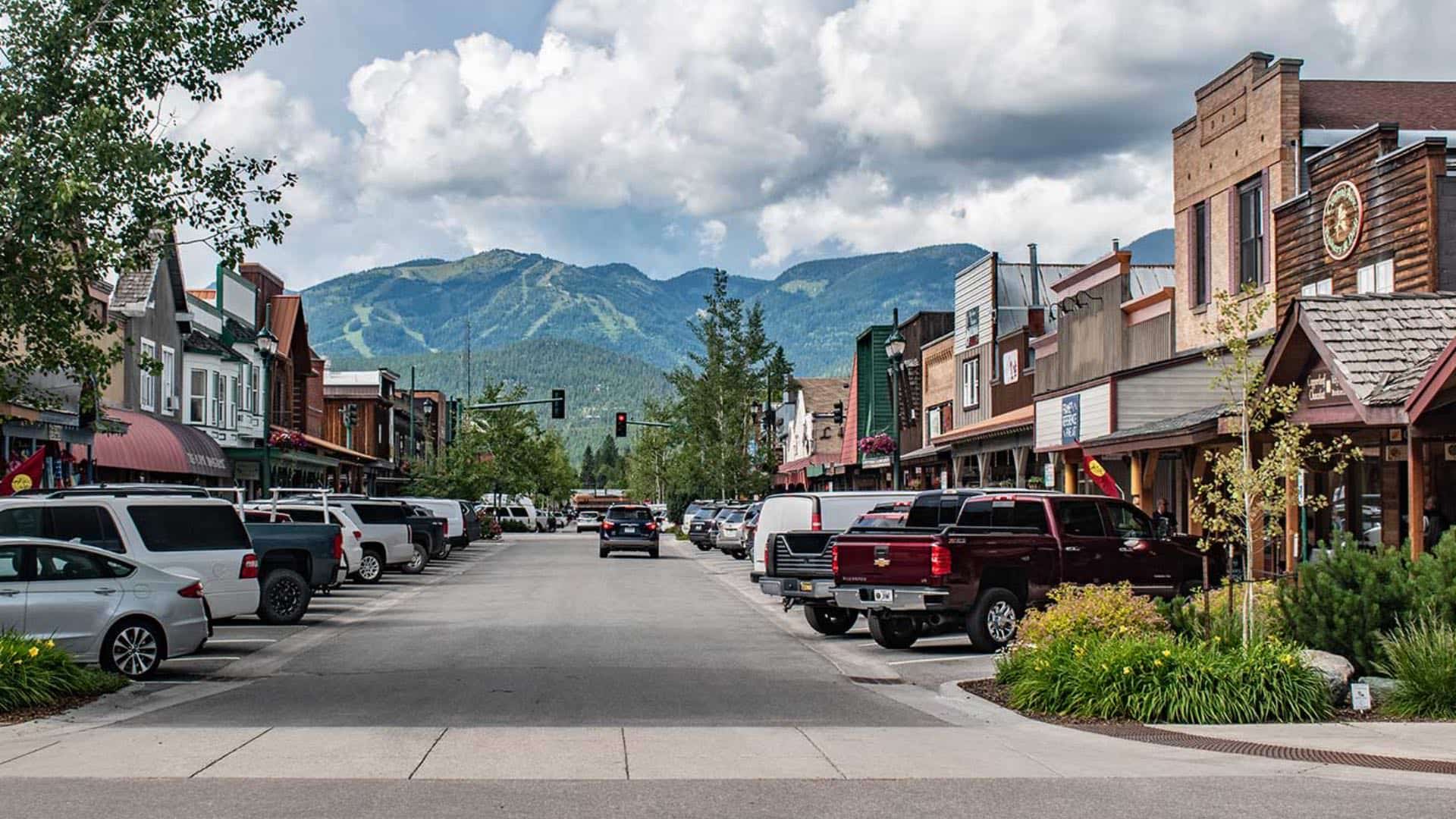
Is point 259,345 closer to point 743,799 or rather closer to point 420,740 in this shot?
point 420,740

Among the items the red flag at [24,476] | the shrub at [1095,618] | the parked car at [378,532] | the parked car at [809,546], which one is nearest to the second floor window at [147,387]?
the parked car at [378,532]

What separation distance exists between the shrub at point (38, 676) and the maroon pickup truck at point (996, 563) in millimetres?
8900

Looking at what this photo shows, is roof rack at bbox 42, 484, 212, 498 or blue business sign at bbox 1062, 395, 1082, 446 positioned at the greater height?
blue business sign at bbox 1062, 395, 1082, 446

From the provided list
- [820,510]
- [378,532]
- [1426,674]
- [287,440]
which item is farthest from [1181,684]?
[287,440]

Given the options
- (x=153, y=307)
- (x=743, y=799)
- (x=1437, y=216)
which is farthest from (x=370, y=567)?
(x=743, y=799)

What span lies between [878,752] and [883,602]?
762cm

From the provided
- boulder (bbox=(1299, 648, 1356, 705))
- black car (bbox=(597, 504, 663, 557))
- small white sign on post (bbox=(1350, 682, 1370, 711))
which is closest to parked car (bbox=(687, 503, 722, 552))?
black car (bbox=(597, 504, 663, 557))

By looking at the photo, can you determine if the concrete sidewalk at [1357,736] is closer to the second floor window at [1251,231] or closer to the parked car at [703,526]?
the second floor window at [1251,231]

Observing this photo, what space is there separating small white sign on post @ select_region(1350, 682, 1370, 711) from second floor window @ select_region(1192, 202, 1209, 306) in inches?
763

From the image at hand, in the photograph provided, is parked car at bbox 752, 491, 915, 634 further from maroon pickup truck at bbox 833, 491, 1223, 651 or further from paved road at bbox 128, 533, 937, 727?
maroon pickup truck at bbox 833, 491, 1223, 651

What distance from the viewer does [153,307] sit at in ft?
146

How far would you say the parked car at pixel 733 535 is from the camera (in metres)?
48.7

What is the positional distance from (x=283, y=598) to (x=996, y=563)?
1132 centimetres

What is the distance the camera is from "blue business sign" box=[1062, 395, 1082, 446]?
35.8 metres
